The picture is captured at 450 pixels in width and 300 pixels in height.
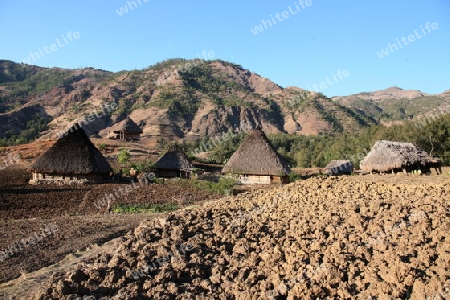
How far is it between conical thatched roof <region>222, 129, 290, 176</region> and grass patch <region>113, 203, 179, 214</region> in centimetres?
648

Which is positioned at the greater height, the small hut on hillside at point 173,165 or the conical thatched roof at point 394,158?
the small hut on hillside at point 173,165

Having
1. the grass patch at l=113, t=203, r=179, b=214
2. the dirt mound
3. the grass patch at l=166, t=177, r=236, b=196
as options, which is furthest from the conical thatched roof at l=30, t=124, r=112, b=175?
the dirt mound

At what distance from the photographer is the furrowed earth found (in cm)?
362

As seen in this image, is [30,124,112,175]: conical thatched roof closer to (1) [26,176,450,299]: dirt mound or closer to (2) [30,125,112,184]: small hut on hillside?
(2) [30,125,112,184]: small hut on hillside

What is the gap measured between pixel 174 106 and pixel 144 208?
52.2 m

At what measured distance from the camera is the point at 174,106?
63.9 metres

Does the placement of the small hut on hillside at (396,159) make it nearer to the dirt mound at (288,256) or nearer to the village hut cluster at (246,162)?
the village hut cluster at (246,162)

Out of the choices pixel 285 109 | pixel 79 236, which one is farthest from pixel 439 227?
pixel 285 109

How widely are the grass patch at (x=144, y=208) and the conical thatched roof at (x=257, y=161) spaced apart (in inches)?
255

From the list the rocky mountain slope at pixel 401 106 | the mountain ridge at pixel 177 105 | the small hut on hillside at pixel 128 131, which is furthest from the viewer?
the rocky mountain slope at pixel 401 106

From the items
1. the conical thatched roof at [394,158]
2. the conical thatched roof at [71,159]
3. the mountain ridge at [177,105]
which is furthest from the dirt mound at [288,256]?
the mountain ridge at [177,105]

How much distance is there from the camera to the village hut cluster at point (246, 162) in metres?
16.4

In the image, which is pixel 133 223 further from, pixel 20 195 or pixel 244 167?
pixel 244 167

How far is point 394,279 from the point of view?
3.54 meters
